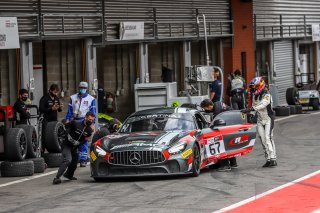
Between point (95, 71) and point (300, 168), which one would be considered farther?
point (95, 71)

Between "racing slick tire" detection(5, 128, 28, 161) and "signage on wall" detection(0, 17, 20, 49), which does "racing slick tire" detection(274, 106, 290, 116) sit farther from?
"racing slick tire" detection(5, 128, 28, 161)

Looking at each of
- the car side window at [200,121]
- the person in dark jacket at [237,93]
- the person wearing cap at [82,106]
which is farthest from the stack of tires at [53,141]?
the person in dark jacket at [237,93]

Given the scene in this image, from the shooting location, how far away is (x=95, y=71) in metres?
29.5

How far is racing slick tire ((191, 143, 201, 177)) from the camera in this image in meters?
17.1

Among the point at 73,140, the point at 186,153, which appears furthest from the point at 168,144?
the point at 73,140

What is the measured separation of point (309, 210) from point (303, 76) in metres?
35.1

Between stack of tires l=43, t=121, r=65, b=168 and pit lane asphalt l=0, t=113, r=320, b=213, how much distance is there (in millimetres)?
561

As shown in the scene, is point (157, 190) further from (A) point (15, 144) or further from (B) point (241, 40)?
(B) point (241, 40)

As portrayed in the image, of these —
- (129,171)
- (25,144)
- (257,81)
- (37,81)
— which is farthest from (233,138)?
(37,81)

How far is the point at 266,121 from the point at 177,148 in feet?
9.40

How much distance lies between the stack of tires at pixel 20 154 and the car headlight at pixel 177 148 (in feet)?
12.2

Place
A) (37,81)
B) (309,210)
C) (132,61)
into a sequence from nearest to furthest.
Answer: (309,210), (37,81), (132,61)

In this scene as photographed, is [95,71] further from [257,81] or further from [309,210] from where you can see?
[309,210]

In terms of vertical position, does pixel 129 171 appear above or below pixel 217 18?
below
